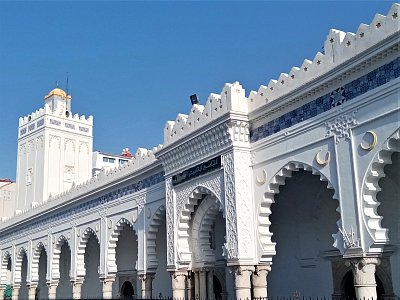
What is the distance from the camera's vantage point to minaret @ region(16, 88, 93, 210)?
24.7m

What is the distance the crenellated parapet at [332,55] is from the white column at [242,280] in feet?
9.15

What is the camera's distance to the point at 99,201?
14.9 m

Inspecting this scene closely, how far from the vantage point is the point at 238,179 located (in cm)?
903

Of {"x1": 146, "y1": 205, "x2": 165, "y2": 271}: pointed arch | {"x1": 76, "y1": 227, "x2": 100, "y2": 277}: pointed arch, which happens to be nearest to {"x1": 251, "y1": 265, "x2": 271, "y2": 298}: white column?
{"x1": 146, "y1": 205, "x2": 165, "y2": 271}: pointed arch

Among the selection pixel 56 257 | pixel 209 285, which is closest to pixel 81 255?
pixel 56 257

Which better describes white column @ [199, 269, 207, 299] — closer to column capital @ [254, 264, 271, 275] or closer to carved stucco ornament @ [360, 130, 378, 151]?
column capital @ [254, 264, 271, 275]

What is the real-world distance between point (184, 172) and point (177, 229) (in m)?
1.16

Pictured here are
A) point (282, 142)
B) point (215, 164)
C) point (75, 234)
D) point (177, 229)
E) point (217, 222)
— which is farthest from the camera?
point (75, 234)

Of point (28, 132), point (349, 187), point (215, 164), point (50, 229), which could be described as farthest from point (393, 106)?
point (28, 132)

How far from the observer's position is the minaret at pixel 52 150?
24688 millimetres

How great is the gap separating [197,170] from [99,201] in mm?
5706

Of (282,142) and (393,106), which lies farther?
(282,142)

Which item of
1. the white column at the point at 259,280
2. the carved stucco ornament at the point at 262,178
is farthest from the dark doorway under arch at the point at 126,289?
the carved stucco ornament at the point at 262,178

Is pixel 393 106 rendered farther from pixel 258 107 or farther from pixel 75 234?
pixel 75 234
